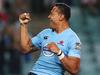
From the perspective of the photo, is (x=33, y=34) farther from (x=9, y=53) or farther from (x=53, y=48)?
(x=53, y=48)

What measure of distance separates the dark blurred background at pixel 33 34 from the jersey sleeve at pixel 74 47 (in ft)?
24.8

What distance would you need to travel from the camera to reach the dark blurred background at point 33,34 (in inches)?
620

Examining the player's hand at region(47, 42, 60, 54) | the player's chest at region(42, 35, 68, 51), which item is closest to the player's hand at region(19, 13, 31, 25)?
the player's chest at region(42, 35, 68, 51)

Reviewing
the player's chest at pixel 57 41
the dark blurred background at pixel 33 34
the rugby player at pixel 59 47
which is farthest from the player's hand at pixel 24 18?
the dark blurred background at pixel 33 34

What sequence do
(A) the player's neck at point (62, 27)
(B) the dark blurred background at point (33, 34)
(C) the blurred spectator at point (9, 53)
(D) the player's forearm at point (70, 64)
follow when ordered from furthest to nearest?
(B) the dark blurred background at point (33, 34) → (C) the blurred spectator at point (9, 53) → (A) the player's neck at point (62, 27) → (D) the player's forearm at point (70, 64)

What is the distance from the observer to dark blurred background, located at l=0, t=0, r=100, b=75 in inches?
620

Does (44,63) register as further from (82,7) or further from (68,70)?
(82,7)

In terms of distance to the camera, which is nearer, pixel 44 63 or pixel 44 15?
pixel 44 63

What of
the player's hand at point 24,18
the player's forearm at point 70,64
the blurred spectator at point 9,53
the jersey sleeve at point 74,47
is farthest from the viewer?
the blurred spectator at point 9,53

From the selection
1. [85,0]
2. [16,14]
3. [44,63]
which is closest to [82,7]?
[85,0]

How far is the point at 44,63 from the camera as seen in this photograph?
8.12 metres

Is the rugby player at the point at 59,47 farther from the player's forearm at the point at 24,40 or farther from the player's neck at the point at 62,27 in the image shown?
the player's forearm at the point at 24,40

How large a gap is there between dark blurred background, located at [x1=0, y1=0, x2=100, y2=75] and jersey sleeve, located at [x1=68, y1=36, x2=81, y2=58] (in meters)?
7.56

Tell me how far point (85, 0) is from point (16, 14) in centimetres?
189
